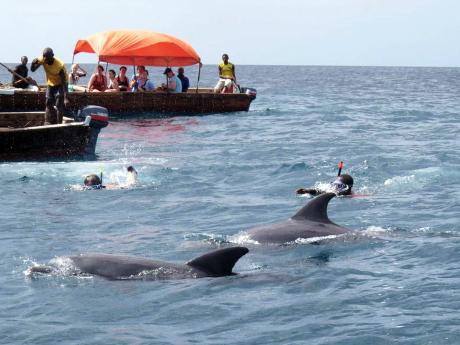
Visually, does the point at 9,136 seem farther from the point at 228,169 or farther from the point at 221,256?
the point at 221,256

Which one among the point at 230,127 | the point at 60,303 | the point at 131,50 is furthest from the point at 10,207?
the point at 131,50

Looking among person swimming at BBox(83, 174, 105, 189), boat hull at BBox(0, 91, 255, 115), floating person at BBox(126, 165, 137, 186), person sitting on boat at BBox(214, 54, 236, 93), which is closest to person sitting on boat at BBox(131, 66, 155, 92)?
boat hull at BBox(0, 91, 255, 115)

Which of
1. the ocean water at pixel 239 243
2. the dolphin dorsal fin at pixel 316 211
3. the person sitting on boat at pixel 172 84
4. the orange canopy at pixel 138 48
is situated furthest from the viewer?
the person sitting on boat at pixel 172 84

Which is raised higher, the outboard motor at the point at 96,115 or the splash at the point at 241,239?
the outboard motor at the point at 96,115

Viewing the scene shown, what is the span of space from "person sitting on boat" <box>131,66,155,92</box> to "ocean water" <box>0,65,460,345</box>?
7.89 m

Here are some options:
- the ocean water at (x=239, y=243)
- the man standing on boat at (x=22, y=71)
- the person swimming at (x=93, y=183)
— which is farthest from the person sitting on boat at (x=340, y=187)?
the man standing on boat at (x=22, y=71)

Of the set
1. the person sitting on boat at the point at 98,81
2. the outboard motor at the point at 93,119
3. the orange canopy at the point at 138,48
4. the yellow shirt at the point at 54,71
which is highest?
the orange canopy at the point at 138,48

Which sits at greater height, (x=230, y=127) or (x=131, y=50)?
(x=131, y=50)

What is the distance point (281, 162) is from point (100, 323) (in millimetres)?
14005

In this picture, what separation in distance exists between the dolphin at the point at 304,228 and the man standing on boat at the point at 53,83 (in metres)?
10.0

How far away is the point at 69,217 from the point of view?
1513cm

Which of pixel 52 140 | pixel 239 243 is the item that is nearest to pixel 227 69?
pixel 52 140

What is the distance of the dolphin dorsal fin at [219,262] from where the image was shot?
10174 millimetres

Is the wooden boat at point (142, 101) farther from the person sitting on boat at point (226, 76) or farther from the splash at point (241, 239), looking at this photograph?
the splash at point (241, 239)
